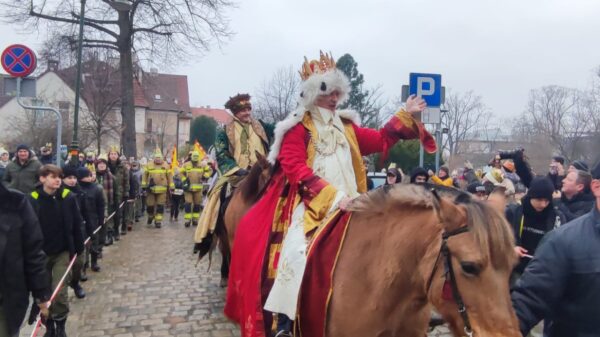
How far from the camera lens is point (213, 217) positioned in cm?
761

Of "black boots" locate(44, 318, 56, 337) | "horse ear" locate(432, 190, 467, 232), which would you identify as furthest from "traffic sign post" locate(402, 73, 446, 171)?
"black boots" locate(44, 318, 56, 337)

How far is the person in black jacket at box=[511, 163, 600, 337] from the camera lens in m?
2.55

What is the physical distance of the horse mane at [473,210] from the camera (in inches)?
91.7

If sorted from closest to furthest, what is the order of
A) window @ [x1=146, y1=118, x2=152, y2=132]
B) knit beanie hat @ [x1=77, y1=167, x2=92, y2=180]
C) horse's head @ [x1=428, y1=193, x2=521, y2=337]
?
horse's head @ [x1=428, y1=193, x2=521, y2=337]
knit beanie hat @ [x1=77, y1=167, x2=92, y2=180]
window @ [x1=146, y1=118, x2=152, y2=132]

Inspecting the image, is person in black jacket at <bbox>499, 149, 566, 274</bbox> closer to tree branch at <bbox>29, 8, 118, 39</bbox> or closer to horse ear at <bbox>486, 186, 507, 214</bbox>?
horse ear at <bbox>486, 186, 507, 214</bbox>

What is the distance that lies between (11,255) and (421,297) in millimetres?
3294

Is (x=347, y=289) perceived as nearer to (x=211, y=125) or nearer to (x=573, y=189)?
(x=573, y=189)

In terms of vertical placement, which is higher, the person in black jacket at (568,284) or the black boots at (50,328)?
the person in black jacket at (568,284)

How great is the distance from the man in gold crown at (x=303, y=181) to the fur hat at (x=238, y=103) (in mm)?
3548

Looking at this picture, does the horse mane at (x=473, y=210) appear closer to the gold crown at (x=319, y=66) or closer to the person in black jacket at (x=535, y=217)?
the gold crown at (x=319, y=66)

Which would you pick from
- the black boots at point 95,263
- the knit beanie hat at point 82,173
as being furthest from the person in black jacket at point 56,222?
the black boots at point 95,263

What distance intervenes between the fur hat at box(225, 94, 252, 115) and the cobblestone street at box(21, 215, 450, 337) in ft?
9.77

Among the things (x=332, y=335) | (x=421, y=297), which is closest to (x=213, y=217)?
(x=332, y=335)

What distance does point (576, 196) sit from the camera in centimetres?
646
